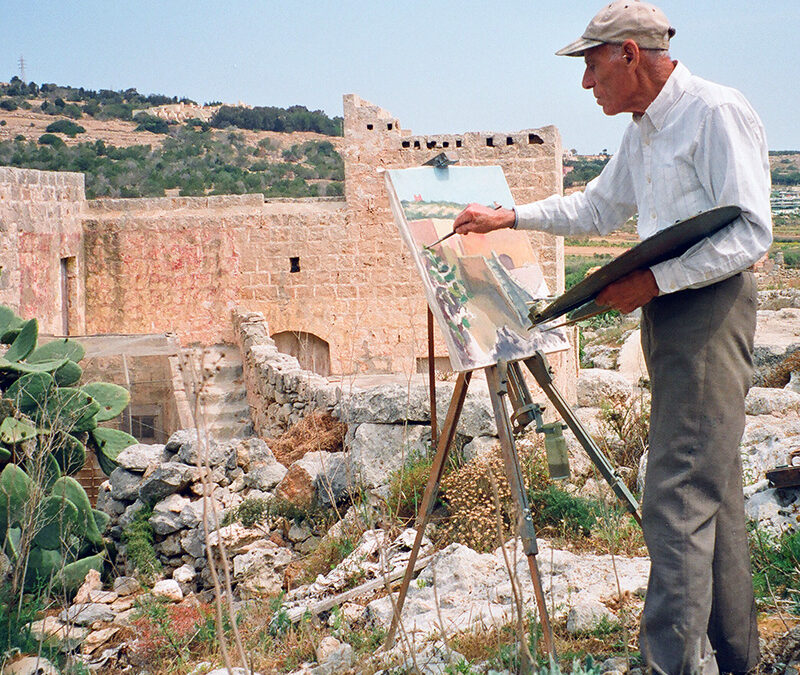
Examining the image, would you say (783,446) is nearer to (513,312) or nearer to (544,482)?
(544,482)

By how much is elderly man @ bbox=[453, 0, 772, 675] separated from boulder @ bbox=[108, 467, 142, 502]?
4.21 meters

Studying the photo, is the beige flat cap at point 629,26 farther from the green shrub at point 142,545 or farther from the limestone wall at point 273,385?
the limestone wall at point 273,385

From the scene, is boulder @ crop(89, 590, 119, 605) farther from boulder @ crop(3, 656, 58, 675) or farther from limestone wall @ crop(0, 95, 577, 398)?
limestone wall @ crop(0, 95, 577, 398)

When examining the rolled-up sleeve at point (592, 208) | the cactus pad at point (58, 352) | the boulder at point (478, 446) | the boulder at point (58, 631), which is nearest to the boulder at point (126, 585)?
the boulder at point (58, 631)

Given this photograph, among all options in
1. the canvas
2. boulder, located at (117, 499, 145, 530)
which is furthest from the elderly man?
boulder, located at (117, 499, 145, 530)

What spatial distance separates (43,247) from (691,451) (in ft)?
33.7

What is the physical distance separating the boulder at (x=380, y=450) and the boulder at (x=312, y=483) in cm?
12

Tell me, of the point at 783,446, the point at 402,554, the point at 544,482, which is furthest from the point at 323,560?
the point at 783,446

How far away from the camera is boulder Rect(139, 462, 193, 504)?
5.59m

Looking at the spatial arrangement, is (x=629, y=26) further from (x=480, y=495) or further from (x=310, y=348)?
(x=310, y=348)

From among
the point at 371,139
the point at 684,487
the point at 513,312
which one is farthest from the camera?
the point at 371,139

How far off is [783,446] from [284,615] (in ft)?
8.73

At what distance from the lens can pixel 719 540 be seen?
252 centimetres

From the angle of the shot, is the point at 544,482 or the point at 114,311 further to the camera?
the point at 114,311
